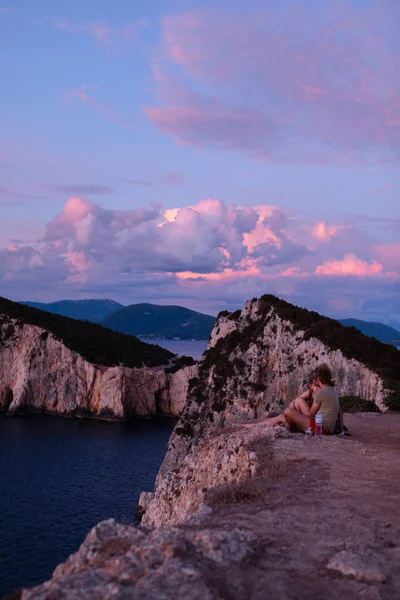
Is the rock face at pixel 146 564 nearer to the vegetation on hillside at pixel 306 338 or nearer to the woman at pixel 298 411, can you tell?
the woman at pixel 298 411

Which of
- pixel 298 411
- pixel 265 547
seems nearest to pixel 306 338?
pixel 298 411

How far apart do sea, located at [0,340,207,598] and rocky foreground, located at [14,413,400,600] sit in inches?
1027

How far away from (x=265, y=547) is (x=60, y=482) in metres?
52.8

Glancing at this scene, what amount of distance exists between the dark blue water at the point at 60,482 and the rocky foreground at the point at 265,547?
26097 mm

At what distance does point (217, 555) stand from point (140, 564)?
3.49ft

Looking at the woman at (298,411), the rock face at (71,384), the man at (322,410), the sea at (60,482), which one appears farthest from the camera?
the rock face at (71,384)

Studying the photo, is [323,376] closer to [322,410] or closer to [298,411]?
[322,410]

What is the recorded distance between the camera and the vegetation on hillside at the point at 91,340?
11034 centimetres

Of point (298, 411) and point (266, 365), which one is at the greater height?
point (298, 411)

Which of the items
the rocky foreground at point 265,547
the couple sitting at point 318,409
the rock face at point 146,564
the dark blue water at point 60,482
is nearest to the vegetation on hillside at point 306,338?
the dark blue water at point 60,482

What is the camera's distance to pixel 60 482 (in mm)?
56125

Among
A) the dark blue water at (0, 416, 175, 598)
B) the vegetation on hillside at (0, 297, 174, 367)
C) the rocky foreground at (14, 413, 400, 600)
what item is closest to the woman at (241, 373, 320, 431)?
the rocky foreground at (14, 413, 400, 600)

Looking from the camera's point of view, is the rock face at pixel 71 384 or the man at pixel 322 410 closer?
the man at pixel 322 410

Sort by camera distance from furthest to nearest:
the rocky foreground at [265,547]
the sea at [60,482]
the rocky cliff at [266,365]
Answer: the rocky cliff at [266,365] → the sea at [60,482] → the rocky foreground at [265,547]
